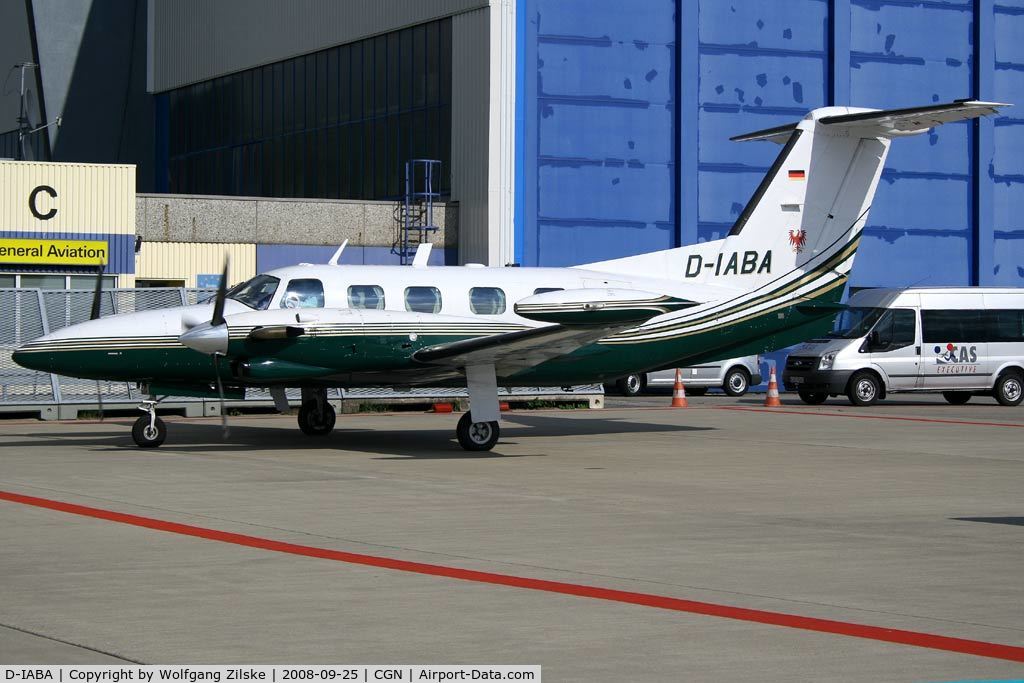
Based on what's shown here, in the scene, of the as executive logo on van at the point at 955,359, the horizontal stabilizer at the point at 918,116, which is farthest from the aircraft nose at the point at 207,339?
the as executive logo on van at the point at 955,359

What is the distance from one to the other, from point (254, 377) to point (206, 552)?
297 inches

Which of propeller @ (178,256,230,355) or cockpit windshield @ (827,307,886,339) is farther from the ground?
cockpit windshield @ (827,307,886,339)

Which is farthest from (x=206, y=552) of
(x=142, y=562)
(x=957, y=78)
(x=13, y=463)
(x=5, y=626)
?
(x=957, y=78)

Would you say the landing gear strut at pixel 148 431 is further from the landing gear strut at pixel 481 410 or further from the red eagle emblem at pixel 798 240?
the red eagle emblem at pixel 798 240

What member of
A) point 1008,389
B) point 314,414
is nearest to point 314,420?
point 314,414

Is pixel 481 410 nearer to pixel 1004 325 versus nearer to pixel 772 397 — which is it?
pixel 772 397

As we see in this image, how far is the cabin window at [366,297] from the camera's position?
1770 cm

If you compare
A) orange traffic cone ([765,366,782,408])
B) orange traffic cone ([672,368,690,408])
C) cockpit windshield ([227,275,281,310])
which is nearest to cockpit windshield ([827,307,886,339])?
orange traffic cone ([765,366,782,408])

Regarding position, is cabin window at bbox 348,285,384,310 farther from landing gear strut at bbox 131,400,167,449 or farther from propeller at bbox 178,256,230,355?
landing gear strut at bbox 131,400,167,449

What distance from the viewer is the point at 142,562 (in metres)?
8.95

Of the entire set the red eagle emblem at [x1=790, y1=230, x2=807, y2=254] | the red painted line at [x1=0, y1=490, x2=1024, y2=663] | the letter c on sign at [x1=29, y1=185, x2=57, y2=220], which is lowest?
the red painted line at [x1=0, y1=490, x2=1024, y2=663]

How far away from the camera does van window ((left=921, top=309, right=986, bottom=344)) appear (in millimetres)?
30344

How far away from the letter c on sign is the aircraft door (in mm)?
20522

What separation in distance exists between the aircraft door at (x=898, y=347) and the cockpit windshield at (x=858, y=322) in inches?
5.5
